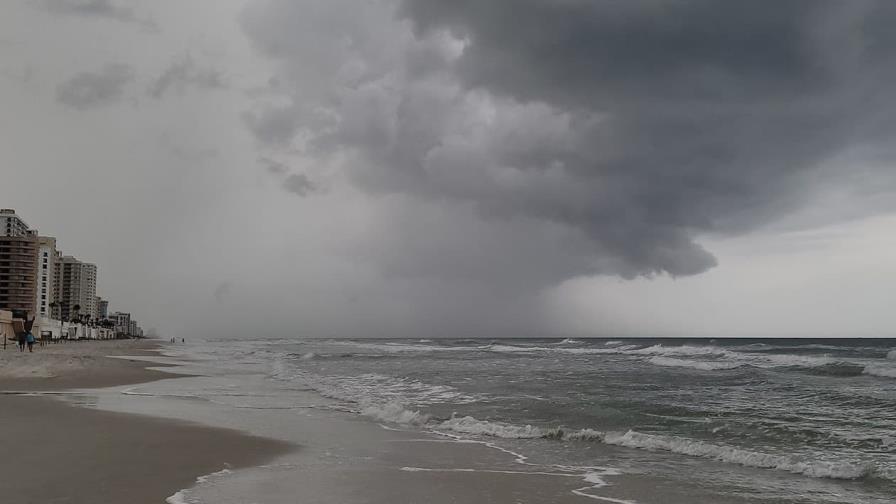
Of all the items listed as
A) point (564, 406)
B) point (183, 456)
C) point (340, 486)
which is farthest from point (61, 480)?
point (564, 406)

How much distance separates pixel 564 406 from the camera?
678 inches

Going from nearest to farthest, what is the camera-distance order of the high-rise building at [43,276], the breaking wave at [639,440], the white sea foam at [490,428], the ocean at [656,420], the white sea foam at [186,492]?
the white sea foam at [186,492] < the ocean at [656,420] < the breaking wave at [639,440] < the white sea foam at [490,428] < the high-rise building at [43,276]

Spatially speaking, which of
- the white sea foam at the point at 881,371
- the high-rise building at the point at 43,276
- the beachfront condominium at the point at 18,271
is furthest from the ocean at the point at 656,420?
the high-rise building at the point at 43,276

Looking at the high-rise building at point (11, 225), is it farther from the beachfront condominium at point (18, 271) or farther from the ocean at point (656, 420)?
the ocean at point (656, 420)

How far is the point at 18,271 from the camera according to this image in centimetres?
15012

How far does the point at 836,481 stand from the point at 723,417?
585 cm

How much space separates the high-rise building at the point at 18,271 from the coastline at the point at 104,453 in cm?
16218

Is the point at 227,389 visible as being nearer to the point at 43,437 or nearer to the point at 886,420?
the point at 43,437

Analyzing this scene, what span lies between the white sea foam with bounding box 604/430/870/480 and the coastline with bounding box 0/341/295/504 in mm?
6674

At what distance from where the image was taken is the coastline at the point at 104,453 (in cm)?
714

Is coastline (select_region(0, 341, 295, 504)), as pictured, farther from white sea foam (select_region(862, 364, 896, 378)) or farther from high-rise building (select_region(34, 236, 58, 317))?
high-rise building (select_region(34, 236, 58, 317))

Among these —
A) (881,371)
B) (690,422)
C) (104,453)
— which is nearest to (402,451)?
(104,453)

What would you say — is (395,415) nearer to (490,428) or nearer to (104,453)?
(490,428)

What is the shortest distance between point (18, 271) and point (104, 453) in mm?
172530
